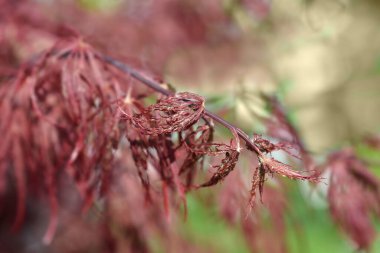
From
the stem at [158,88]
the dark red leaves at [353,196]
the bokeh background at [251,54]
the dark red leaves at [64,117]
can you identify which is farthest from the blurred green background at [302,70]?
the stem at [158,88]

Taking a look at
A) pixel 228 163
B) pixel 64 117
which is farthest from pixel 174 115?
pixel 64 117

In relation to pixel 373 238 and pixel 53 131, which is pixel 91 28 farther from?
pixel 373 238

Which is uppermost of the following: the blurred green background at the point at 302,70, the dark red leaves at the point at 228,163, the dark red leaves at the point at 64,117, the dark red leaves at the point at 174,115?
the blurred green background at the point at 302,70

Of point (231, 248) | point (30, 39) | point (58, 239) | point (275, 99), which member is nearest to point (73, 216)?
point (58, 239)

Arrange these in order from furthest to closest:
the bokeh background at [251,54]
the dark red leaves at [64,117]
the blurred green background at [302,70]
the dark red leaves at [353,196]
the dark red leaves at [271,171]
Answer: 1. the blurred green background at [302,70]
2. the bokeh background at [251,54]
3. the dark red leaves at [353,196]
4. the dark red leaves at [64,117]
5. the dark red leaves at [271,171]

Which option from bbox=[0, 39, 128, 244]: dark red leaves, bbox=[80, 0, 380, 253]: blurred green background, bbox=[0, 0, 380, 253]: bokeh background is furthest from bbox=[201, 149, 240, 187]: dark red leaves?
bbox=[80, 0, 380, 253]: blurred green background

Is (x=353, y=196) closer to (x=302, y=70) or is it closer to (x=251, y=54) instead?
(x=251, y=54)

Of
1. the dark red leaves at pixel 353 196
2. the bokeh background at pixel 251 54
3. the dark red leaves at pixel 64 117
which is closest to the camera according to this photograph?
the dark red leaves at pixel 64 117

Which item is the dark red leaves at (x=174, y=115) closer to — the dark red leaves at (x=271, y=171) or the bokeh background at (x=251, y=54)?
the dark red leaves at (x=271, y=171)
